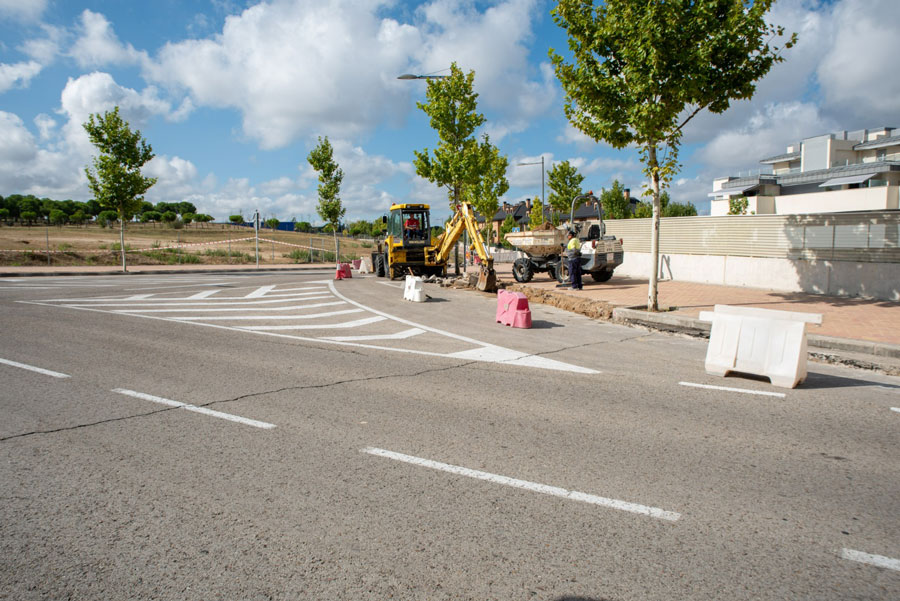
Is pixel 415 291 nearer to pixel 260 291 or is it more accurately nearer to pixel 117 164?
pixel 260 291

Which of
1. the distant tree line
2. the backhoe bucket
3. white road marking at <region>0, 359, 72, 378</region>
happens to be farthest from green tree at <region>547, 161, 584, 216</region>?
the distant tree line

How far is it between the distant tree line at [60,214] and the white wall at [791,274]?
79.4 metres

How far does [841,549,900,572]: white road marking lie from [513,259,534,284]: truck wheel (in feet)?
58.3

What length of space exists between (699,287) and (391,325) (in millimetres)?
11263

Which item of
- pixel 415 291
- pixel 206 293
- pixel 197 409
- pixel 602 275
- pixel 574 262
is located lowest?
pixel 197 409

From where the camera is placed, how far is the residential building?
43.2m

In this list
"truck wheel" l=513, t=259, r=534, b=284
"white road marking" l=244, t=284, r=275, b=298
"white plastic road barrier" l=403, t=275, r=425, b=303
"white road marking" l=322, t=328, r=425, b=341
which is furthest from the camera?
"truck wheel" l=513, t=259, r=534, b=284

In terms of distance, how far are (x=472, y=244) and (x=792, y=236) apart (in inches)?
404

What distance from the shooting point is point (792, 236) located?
1631cm

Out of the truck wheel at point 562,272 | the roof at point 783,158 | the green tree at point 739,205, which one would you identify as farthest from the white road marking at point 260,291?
the roof at point 783,158

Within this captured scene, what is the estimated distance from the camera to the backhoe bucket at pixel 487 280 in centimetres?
1859

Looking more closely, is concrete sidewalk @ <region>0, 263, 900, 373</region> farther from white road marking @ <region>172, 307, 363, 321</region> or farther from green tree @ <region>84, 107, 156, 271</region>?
green tree @ <region>84, 107, 156, 271</region>

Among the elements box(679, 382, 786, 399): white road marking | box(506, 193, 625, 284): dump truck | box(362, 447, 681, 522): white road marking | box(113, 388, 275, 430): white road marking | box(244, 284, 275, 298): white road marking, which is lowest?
box(113, 388, 275, 430): white road marking

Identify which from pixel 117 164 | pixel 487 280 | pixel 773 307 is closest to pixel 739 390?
pixel 773 307
